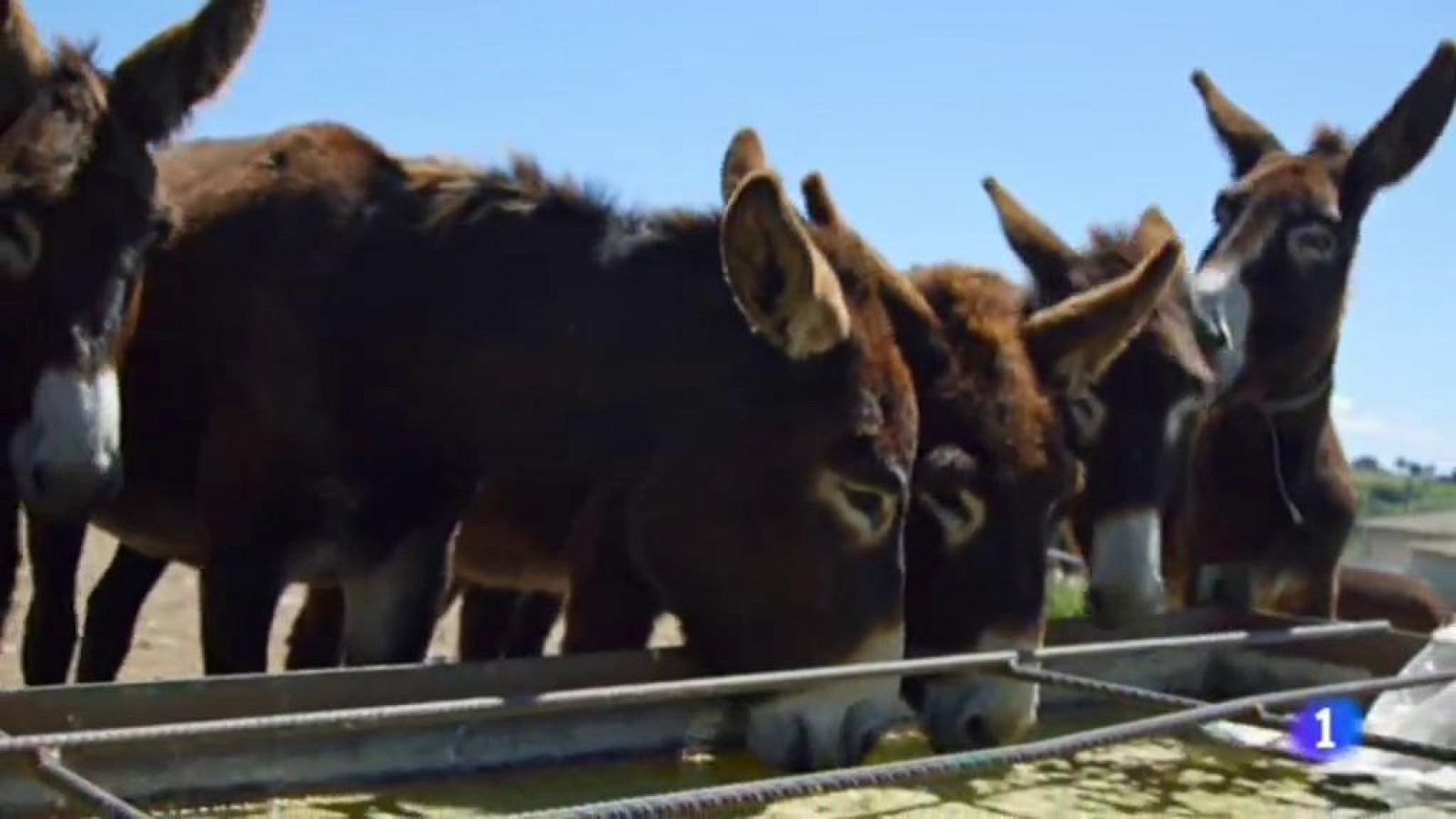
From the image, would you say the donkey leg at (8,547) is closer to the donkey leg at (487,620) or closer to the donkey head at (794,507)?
the donkey head at (794,507)

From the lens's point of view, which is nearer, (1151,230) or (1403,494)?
(1151,230)

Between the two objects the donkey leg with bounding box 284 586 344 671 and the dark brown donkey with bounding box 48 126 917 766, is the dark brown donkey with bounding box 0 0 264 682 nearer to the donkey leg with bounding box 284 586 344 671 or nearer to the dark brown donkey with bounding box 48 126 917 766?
the dark brown donkey with bounding box 48 126 917 766

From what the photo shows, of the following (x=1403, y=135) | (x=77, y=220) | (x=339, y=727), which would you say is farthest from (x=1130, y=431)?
(x=339, y=727)

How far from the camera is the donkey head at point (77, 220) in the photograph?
4059 mm

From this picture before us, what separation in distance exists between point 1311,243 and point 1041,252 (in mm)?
1002

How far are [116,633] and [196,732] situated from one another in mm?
3933

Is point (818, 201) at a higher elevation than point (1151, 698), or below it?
→ higher

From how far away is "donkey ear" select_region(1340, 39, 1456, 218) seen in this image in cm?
689

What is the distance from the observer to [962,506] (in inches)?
186

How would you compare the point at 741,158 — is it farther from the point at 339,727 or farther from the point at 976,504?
the point at 339,727

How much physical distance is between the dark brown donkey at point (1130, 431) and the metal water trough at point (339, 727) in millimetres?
853

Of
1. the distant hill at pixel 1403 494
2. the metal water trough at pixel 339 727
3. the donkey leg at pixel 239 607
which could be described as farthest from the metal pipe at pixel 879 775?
the distant hill at pixel 1403 494

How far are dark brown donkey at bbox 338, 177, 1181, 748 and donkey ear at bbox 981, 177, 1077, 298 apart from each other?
2.15ft

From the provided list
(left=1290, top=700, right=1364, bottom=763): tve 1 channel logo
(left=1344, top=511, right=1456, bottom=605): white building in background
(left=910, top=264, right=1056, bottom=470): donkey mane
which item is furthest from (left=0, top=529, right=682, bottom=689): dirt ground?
(left=1344, top=511, right=1456, bottom=605): white building in background
